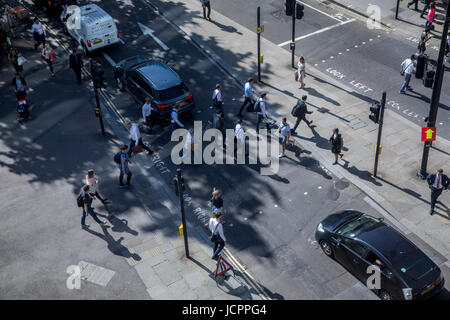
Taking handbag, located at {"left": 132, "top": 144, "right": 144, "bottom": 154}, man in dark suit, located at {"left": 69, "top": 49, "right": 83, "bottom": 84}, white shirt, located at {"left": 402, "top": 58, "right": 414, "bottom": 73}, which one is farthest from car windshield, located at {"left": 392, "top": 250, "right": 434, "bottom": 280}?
man in dark suit, located at {"left": 69, "top": 49, "right": 83, "bottom": 84}

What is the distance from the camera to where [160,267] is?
1507 cm

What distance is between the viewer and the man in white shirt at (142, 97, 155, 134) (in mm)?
20094

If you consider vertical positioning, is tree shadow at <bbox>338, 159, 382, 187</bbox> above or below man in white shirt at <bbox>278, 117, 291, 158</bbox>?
below

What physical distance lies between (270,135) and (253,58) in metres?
6.38

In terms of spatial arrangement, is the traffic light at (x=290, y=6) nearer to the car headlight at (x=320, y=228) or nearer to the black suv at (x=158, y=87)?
the black suv at (x=158, y=87)

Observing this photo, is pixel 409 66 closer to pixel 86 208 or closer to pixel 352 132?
pixel 352 132

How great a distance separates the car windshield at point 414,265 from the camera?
13.3 metres

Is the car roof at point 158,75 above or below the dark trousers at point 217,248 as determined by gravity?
above

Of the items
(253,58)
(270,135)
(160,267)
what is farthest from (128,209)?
(253,58)

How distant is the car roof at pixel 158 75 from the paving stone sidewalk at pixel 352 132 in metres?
3.25

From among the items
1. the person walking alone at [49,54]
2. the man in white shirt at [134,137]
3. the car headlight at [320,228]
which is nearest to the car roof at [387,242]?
the car headlight at [320,228]

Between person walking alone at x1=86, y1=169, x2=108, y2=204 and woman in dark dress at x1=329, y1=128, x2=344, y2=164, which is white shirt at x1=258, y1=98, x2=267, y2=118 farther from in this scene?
person walking alone at x1=86, y1=169, x2=108, y2=204

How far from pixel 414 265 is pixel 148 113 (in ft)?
37.2

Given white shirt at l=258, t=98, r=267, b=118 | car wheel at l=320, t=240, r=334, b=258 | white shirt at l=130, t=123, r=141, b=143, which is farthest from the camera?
white shirt at l=258, t=98, r=267, b=118
